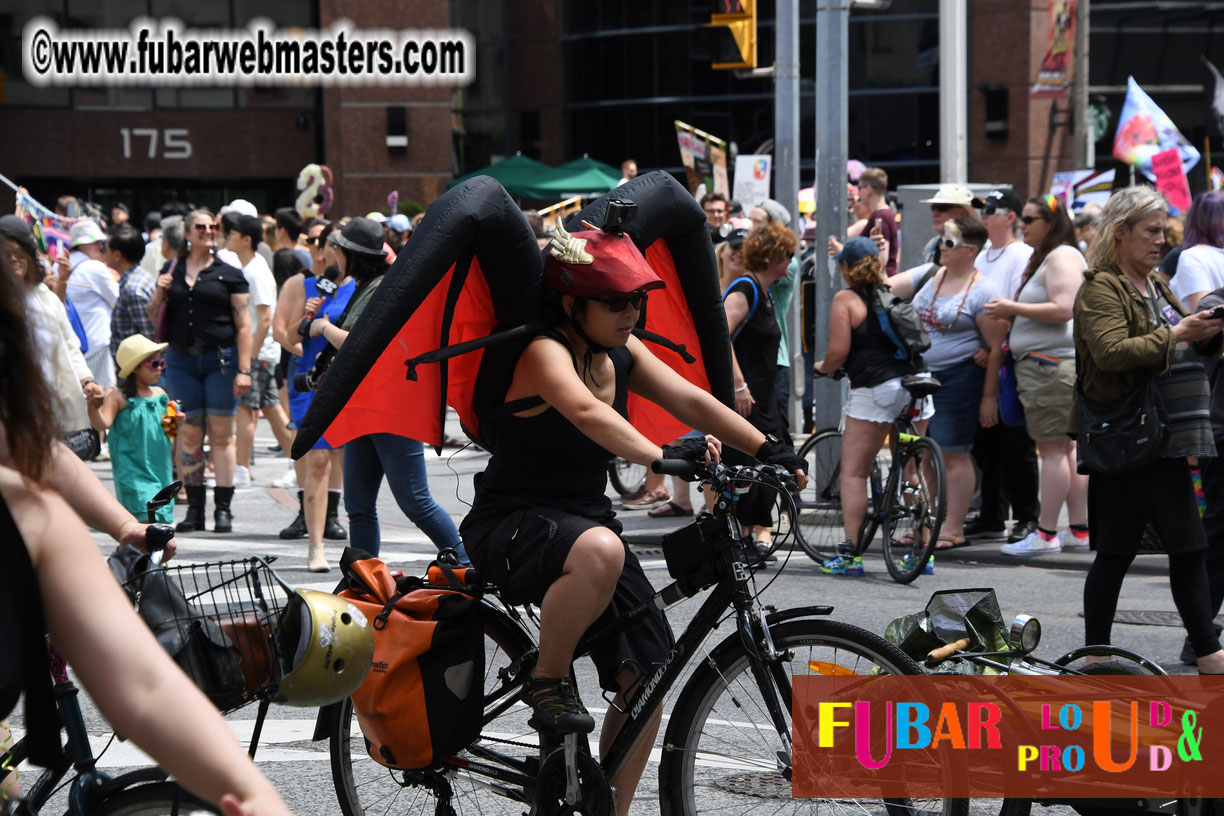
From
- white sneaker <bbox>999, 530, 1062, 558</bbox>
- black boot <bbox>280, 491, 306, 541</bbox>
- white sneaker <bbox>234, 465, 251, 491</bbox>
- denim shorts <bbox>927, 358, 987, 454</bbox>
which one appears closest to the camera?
white sneaker <bbox>999, 530, 1062, 558</bbox>

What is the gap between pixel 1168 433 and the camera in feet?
17.9

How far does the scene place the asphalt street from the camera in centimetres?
492

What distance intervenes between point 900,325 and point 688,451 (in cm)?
500

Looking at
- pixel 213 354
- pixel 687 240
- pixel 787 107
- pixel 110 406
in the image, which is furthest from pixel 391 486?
pixel 787 107

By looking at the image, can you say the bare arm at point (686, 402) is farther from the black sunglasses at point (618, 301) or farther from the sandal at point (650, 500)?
the sandal at point (650, 500)

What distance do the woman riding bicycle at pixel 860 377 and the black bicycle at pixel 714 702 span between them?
4838mm

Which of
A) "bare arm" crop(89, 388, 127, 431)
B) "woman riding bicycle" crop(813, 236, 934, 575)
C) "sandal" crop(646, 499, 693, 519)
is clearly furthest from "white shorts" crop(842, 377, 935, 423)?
"bare arm" crop(89, 388, 127, 431)

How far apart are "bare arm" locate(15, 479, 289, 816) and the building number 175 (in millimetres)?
33879

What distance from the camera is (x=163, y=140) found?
1331 inches

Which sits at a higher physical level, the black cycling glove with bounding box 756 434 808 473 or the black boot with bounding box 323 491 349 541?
the black cycling glove with bounding box 756 434 808 473

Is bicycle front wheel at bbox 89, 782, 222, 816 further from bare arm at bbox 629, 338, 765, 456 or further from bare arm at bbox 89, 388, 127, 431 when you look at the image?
bare arm at bbox 89, 388, 127, 431

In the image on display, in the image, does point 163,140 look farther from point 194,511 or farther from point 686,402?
point 686,402

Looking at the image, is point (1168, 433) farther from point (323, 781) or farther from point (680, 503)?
point (680, 503)

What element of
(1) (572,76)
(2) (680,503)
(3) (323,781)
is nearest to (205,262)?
(2) (680,503)
